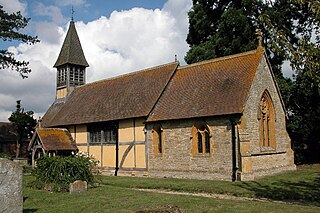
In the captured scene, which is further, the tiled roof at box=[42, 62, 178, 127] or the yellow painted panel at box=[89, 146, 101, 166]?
the yellow painted panel at box=[89, 146, 101, 166]

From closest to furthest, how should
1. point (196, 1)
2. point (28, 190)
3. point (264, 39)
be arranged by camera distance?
point (28, 190)
point (264, 39)
point (196, 1)

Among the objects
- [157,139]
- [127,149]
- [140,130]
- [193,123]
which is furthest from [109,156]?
[193,123]

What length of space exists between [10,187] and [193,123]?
14.3 m

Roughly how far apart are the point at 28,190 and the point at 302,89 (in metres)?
23.1

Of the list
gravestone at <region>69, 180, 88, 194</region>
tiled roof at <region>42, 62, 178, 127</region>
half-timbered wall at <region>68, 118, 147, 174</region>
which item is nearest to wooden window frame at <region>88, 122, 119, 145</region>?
half-timbered wall at <region>68, 118, 147, 174</region>

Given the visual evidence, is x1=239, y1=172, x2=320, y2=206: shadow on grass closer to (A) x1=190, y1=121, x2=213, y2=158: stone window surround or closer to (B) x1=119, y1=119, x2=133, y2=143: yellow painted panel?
(A) x1=190, y1=121, x2=213, y2=158: stone window surround

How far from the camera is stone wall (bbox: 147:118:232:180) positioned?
20747 millimetres

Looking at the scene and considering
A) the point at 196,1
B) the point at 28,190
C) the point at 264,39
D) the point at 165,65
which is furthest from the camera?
the point at 196,1

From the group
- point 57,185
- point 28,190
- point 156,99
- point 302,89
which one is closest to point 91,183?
point 57,185

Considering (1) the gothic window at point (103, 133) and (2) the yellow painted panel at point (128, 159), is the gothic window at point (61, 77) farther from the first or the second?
(2) the yellow painted panel at point (128, 159)

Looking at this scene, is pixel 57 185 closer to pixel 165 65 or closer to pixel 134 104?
pixel 134 104

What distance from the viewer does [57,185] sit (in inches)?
679

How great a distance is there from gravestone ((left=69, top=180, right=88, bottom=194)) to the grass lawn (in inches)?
13.7

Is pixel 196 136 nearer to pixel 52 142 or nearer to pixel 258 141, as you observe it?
pixel 258 141
